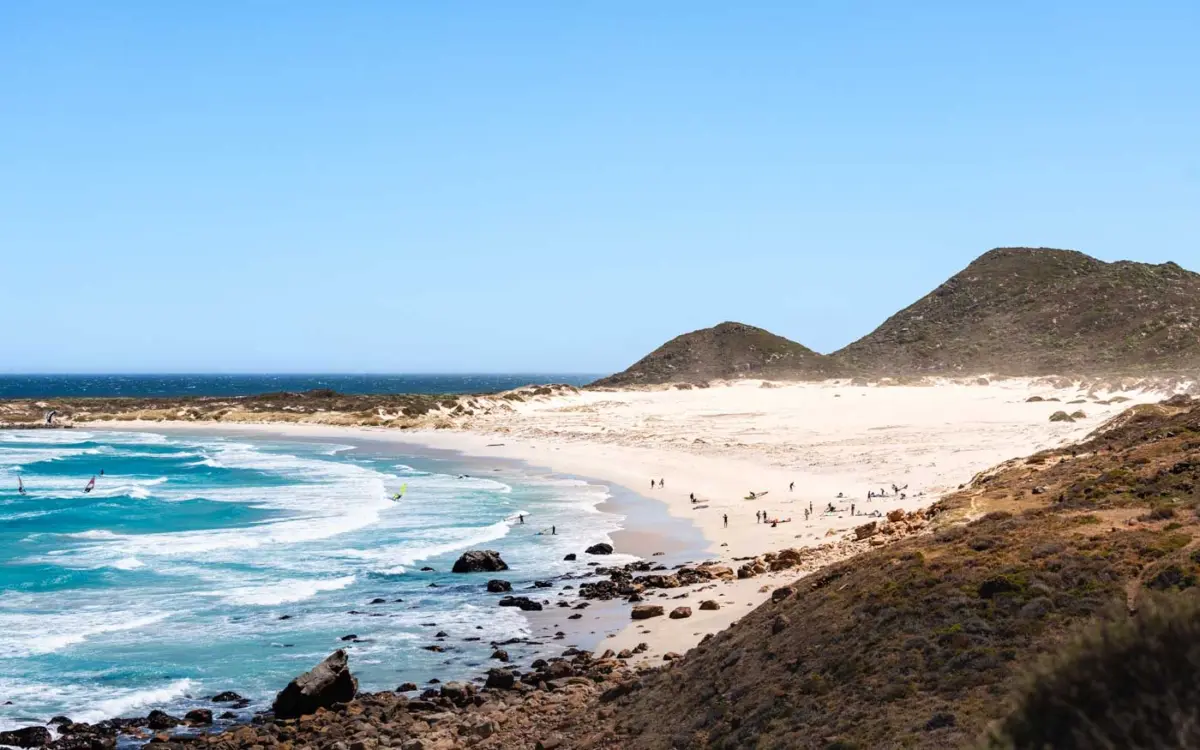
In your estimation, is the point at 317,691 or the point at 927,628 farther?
the point at 317,691

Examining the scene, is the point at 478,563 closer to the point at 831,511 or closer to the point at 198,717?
the point at 831,511

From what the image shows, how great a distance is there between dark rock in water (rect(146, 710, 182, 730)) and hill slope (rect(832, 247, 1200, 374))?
79.0 meters

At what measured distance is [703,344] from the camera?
128375mm

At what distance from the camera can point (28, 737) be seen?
14242mm

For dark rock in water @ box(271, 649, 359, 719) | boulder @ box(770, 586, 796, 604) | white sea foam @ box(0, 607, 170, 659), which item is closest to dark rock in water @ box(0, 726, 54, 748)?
dark rock in water @ box(271, 649, 359, 719)

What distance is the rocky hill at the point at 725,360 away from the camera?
112m

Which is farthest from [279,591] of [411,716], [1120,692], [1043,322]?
[1043,322]

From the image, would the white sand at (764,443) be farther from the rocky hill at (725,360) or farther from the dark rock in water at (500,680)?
the rocky hill at (725,360)

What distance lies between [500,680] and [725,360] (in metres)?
107

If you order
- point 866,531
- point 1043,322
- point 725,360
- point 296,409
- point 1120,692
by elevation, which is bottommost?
point 866,531

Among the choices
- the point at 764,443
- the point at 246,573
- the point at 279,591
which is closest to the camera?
the point at 279,591

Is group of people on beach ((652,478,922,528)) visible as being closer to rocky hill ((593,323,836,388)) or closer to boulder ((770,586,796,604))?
boulder ((770,586,796,604))

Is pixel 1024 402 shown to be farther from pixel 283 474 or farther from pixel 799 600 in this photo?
pixel 799 600

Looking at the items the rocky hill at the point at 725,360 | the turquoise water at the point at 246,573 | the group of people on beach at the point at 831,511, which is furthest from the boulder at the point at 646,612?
the rocky hill at the point at 725,360
